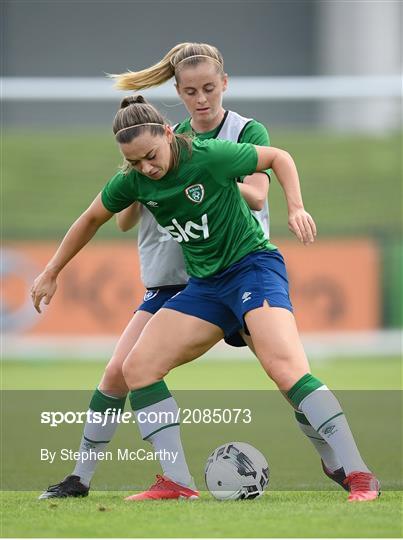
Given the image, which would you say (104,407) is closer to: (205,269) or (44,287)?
(44,287)

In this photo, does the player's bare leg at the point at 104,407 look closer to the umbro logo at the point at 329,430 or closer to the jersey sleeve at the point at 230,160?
the jersey sleeve at the point at 230,160

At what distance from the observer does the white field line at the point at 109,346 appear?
15516mm

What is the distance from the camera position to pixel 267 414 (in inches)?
397

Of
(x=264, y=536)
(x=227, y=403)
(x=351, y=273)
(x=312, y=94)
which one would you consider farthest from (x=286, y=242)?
(x=264, y=536)

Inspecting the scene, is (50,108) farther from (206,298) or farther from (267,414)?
(206,298)

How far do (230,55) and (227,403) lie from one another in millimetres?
17322

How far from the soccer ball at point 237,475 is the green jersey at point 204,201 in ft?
2.94

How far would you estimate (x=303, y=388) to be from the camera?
16.8 ft

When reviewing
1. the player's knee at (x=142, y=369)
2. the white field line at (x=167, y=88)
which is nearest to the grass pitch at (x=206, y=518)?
the player's knee at (x=142, y=369)

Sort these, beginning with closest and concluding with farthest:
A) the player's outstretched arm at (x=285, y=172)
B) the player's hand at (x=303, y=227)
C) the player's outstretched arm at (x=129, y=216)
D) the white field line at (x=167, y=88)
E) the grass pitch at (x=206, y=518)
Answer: the grass pitch at (x=206, y=518) < the player's hand at (x=303, y=227) < the player's outstretched arm at (x=285, y=172) < the player's outstretched arm at (x=129, y=216) < the white field line at (x=167, y=88)

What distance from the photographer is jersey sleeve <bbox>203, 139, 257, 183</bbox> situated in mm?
5227

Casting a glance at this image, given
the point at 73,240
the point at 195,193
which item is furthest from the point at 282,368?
the point at 73,240

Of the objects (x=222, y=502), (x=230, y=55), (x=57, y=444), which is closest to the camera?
(x=222, y=502)

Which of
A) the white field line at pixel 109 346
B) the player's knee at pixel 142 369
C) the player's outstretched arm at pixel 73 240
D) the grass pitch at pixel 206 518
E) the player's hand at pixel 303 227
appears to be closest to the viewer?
the grass pitch at pixel 206 518
